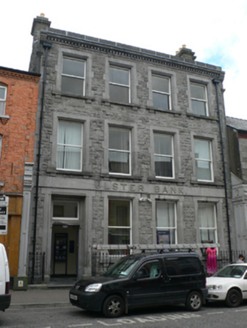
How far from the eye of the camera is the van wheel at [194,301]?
982 centimetres

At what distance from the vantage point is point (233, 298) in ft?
35.2

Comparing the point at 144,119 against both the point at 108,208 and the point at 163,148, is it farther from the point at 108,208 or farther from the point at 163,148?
the point at 108,208

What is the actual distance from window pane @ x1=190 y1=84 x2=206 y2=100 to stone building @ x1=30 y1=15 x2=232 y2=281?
0.38 meters

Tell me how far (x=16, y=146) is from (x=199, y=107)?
11060 millimetres

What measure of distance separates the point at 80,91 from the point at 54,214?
6.51m

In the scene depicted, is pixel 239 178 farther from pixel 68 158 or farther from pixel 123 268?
pixel 123 268

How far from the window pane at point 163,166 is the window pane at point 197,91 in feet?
15.7

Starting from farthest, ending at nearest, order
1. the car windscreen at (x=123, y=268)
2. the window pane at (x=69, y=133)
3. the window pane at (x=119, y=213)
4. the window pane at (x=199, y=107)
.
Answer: the window pane at (x=199, y=107) → the window pane at (x=69, y=133) → the window pane at (x=119, y=213) → the car windscreen at (x=123, y=268)

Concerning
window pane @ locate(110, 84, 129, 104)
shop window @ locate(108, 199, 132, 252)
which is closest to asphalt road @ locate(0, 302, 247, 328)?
shop window @ locate(108, 199, 132, 252)

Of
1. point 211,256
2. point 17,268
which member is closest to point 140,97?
point 211,256

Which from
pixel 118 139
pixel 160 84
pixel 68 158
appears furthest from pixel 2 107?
pixel 160 84

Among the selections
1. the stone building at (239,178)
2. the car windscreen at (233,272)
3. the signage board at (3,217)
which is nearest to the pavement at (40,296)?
the signage board at (3,217)

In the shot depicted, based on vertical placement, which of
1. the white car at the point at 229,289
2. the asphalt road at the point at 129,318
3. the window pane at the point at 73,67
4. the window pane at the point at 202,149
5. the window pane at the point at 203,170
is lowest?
the asphalt road at the point at 129,318

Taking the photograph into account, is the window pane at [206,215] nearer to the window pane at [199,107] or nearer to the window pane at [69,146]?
the window pane at [199,107]
